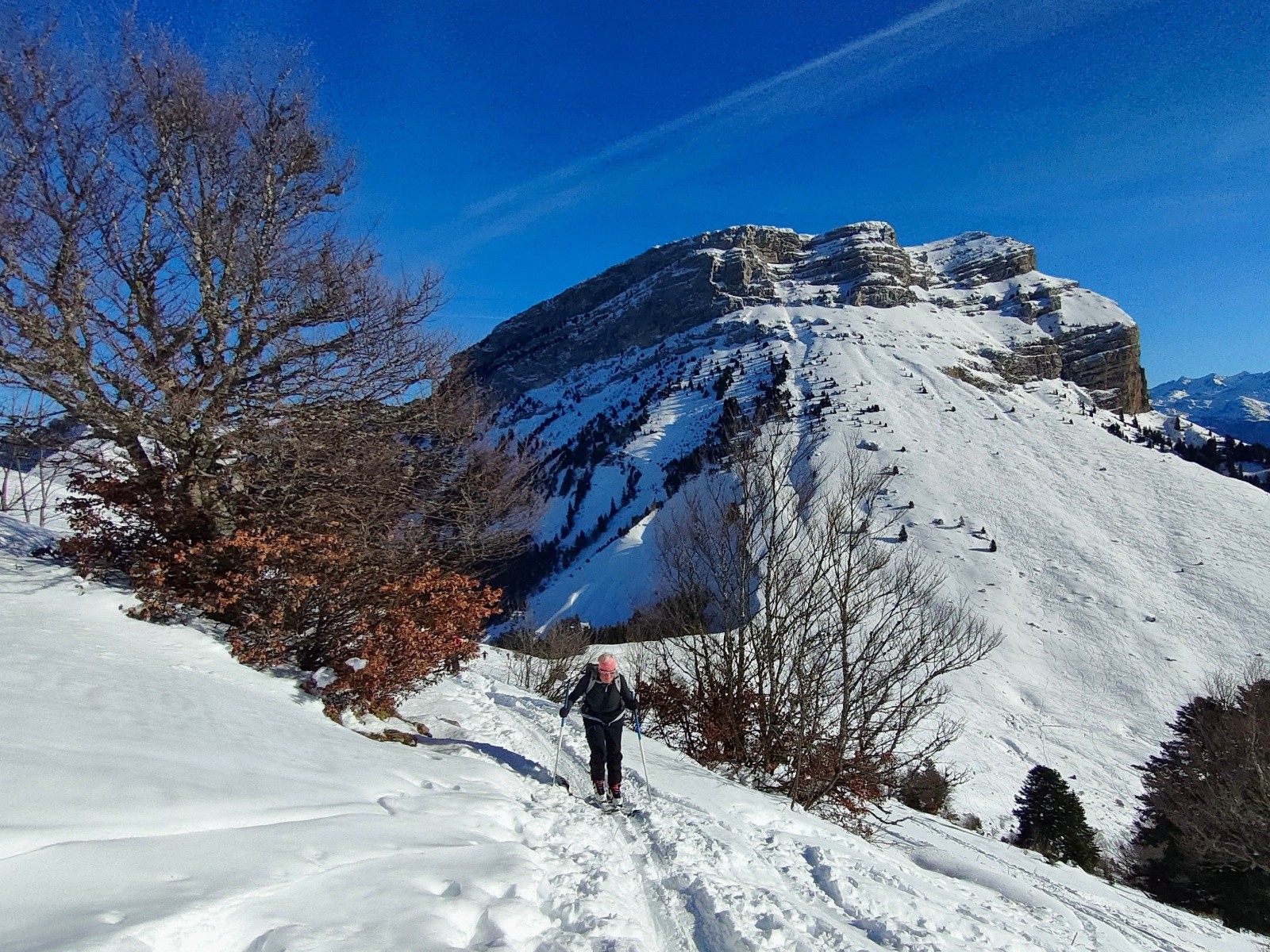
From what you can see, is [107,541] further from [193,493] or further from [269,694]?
[269,694]

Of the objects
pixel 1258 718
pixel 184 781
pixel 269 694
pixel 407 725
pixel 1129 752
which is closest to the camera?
pixel 184 781

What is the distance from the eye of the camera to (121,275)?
8.11 meters

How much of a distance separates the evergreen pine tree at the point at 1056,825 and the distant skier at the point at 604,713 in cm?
3044

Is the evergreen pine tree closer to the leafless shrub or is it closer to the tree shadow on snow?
the leafless shrub

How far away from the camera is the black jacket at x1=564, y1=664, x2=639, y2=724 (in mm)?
8148

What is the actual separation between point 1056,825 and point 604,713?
32031 mm

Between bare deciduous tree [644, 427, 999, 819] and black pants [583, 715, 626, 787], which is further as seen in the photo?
bare deciduous tree [644, 427, 999, 819]

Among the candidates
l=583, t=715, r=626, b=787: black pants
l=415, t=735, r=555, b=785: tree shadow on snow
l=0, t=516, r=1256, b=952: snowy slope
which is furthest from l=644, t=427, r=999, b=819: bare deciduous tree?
l=583, t=715, r=626, b=787: black pants

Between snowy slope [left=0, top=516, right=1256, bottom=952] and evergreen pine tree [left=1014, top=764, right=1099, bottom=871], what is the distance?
25.8 meters

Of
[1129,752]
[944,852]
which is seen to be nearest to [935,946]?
[944,852]

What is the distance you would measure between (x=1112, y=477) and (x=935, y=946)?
396 feet

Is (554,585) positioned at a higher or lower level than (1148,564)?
lower

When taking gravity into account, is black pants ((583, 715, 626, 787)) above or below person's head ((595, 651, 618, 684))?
below

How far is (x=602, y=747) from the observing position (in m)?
8.05
